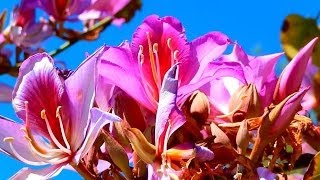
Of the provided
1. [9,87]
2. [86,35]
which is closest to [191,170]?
[9,87]

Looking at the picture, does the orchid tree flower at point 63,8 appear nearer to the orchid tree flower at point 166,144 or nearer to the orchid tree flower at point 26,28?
the orchid tree flower at point 26,28

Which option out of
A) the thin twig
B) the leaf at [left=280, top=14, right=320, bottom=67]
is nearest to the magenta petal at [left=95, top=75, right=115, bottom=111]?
the leaf at [left=280, top=14, right=320, bottom=67]

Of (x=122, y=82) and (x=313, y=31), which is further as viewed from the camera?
(x=313, y=31)

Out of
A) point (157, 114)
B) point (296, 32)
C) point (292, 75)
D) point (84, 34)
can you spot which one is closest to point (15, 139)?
point (157, 114)

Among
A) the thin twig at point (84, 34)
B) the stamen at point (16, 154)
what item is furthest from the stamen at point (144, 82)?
the thin twig at point (84, 34)


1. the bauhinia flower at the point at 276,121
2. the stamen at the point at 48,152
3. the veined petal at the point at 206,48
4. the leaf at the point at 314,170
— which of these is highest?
the veined petal at the point at 206,48

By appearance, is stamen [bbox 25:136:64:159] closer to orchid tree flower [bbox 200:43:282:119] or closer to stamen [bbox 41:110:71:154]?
stamen [bbox 41:110:71:154]

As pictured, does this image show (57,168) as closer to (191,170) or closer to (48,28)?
(191,170)
